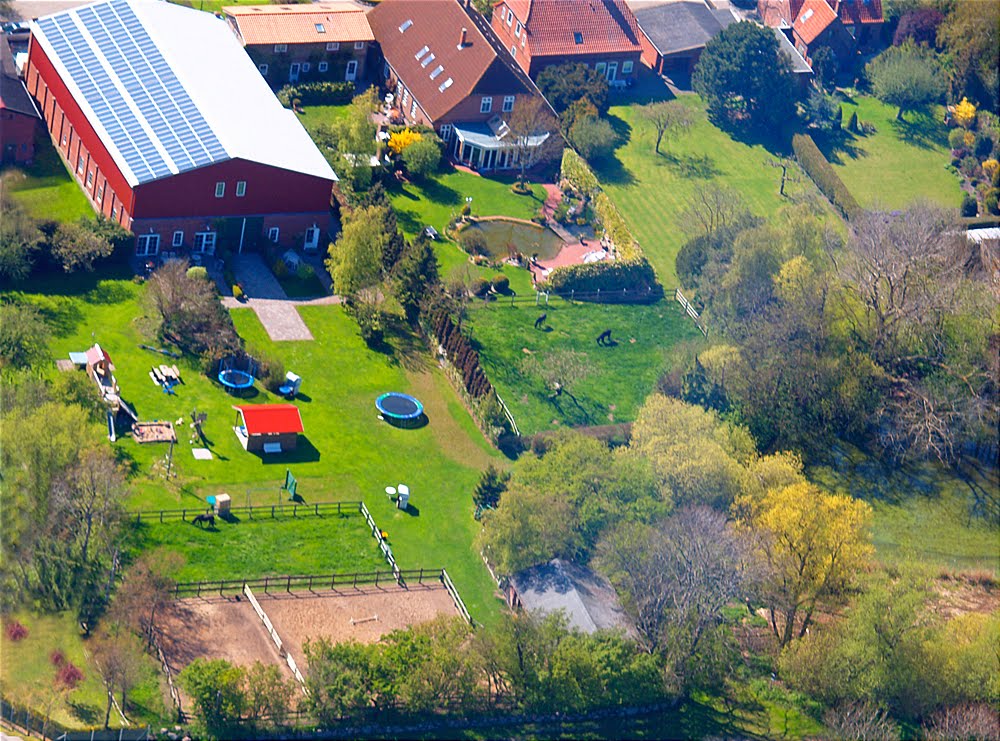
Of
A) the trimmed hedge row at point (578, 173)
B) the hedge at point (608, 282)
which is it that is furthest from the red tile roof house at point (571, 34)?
the hedge at point (608, 282)

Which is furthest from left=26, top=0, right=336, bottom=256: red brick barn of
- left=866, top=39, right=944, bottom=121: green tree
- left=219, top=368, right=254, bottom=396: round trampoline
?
left=866, top=39, right=944, bottom=121: green tree

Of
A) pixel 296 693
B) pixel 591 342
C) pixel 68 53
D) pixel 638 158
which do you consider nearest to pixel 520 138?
pixel 638 158

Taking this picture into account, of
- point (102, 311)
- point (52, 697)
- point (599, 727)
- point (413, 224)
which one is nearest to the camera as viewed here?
point (52, 697)

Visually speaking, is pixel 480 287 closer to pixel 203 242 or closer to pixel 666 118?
pixel 203 242

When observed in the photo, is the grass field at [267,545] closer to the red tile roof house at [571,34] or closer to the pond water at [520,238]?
the pond water at [520,238]

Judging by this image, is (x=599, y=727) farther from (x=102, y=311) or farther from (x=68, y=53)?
(x=68, y=53)

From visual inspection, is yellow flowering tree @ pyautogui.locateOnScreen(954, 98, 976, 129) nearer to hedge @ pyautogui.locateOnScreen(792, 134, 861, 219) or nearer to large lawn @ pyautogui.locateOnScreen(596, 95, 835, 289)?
hedge @ pyautogui.locateOnScreen(792, 134, 861, 219)
